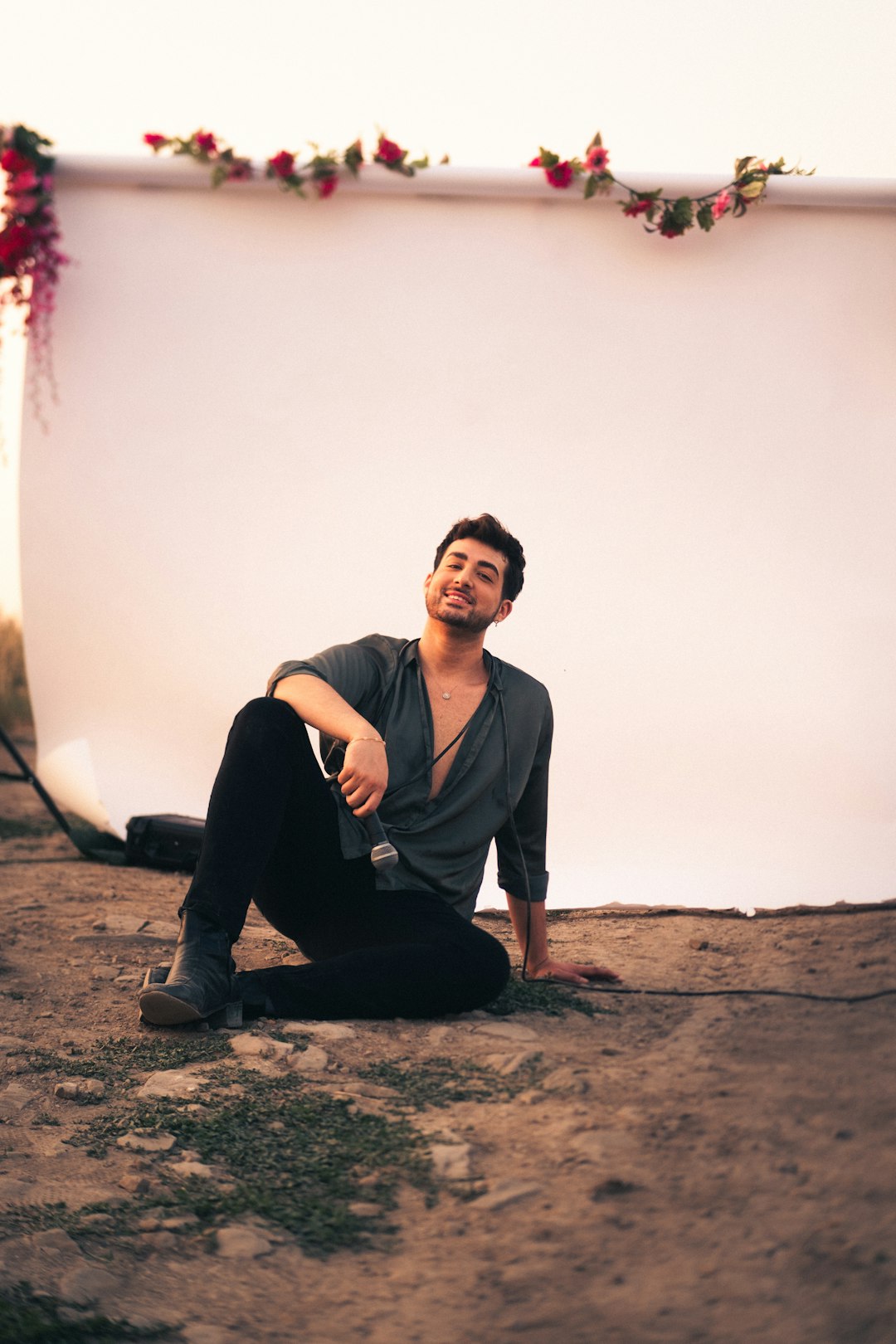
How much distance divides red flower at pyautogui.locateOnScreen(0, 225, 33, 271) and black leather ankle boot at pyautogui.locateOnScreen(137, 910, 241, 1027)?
2124mm

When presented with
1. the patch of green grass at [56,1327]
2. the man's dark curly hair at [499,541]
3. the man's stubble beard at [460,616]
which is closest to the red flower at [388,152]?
the man's dark curly hair at [499,541]

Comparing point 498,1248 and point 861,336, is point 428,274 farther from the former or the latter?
point 498,1248

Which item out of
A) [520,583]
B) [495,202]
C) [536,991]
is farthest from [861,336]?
[536,991]

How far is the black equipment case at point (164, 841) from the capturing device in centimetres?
330

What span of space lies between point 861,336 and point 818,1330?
242cm

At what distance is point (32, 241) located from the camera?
128 inches

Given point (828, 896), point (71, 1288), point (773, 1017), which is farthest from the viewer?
point (828, 896)

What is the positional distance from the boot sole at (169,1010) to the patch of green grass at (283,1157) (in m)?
0.14

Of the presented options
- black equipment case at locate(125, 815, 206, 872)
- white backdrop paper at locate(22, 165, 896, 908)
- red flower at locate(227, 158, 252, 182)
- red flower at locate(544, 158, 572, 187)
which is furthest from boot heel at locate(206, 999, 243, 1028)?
red flower at locate(227, 158, 252, 182)

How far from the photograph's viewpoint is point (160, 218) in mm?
3287

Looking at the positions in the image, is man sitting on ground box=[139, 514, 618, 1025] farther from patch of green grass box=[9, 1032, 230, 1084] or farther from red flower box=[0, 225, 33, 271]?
red flower box=[0, 225, 33, 271]

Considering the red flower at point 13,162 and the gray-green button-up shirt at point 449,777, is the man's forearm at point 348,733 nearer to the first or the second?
the gray-green button-up shirt at point 449,777

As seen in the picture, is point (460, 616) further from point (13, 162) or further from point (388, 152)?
point (13, 162)

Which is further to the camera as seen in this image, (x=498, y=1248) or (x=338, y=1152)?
(x=338, y=1152)
